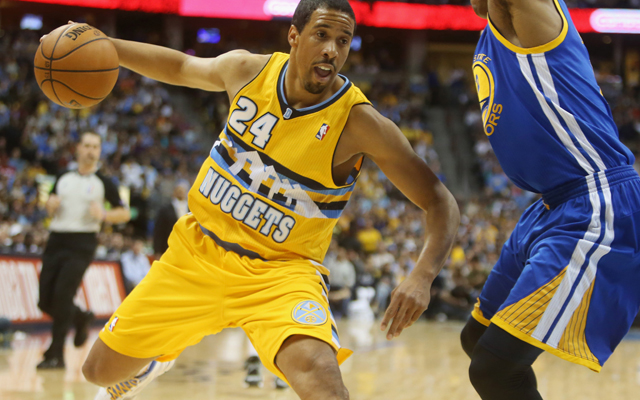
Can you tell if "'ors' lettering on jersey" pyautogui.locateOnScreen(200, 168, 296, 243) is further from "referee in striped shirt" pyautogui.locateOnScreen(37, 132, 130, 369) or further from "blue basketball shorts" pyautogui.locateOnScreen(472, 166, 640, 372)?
"referee in striped shirt" pyautogui.locateOnScreen(37, 132, 130, 369)

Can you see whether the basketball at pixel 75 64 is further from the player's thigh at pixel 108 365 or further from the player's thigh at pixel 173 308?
the player's thigh at pixel 108 365

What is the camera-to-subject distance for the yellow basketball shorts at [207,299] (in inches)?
108

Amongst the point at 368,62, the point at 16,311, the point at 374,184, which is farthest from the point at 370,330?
the point at 368,62

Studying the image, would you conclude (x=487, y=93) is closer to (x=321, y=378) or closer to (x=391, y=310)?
(x=391, y=310)

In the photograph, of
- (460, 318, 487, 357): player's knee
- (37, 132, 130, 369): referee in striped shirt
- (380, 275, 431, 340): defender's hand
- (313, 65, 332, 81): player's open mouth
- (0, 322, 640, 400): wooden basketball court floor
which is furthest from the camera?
(37, 132, 130, 369): referee in striped shirt

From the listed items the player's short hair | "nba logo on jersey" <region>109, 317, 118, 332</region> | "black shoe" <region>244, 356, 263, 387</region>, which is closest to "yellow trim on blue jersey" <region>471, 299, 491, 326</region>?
the player's short hair

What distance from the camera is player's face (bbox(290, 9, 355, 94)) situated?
280cm

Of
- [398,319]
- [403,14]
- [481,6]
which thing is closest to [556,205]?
[398,319]

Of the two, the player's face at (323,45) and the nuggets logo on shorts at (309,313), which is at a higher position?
the player's face at (323,45)

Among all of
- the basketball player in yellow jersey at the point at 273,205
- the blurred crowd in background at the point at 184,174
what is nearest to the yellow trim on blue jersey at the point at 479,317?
the basketball player in yellow jersey at the point at 273,205

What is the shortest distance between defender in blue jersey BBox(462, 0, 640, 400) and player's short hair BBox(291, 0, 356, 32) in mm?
605

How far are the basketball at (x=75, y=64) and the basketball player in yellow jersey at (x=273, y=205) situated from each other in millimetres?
677

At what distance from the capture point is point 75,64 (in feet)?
10.7

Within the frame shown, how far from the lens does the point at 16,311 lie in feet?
24.4
